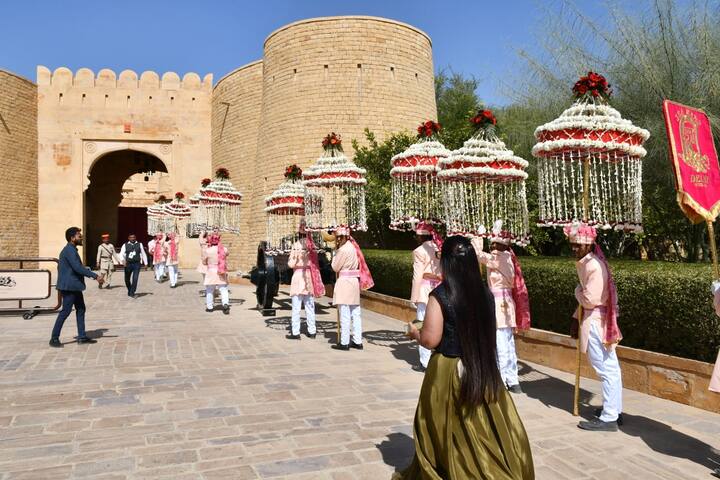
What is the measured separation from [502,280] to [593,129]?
1584 mm

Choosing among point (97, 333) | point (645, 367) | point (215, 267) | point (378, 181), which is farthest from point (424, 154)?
point (378, 181)

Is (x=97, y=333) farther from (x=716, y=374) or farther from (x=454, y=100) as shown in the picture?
(x=454, y=100)

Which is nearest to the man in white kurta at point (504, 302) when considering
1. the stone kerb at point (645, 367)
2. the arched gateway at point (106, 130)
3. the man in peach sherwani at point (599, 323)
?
the stone kerb at point (645, 367)

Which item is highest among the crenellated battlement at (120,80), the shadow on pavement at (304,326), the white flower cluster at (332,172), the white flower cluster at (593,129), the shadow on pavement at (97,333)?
the crenellated battlement at (120,80)

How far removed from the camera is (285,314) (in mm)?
10477

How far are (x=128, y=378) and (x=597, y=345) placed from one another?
4279 mm

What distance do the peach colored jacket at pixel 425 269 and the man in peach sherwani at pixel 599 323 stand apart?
194 centimetres

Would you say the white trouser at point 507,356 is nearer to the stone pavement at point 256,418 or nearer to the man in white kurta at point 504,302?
the man in white kurta at point 504,302

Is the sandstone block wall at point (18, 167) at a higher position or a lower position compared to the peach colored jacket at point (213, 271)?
higher

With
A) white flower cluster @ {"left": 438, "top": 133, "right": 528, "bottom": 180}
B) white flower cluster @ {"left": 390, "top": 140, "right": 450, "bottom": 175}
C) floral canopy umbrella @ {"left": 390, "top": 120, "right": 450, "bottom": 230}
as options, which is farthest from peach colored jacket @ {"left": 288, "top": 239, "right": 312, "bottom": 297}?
white flower cluster @ {"left": 438, "top": 133, "right": 528, "bottom": 180}

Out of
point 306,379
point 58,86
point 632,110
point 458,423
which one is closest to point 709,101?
point 632,110

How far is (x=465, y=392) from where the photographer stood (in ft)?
8.36

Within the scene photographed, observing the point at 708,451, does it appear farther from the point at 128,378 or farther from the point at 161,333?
the point at 161,333

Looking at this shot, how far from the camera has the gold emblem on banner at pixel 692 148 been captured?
3717 mm
